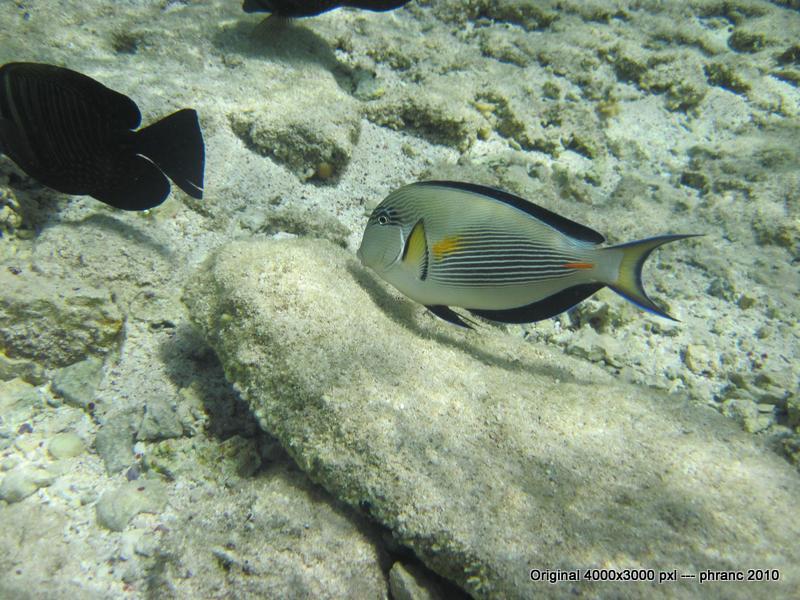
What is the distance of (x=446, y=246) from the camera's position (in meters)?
1.83

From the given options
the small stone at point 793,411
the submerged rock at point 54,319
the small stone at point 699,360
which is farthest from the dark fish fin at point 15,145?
the small stone at point 793,411

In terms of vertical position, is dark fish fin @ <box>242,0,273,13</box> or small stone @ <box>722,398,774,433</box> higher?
dark fish fin @ <box>242,0,273,13</box>

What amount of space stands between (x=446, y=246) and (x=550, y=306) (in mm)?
517

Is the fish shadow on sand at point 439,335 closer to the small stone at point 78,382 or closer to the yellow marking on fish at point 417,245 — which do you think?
the yellow marking on fish at point 417,245

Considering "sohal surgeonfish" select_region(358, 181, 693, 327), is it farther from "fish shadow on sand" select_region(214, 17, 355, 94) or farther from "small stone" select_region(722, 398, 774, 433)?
"fish shadow on sand" select_region(214, 17, 355, 94)

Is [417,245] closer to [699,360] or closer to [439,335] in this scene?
[439,335]

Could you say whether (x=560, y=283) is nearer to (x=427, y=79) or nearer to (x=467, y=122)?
(x=467, y=122)

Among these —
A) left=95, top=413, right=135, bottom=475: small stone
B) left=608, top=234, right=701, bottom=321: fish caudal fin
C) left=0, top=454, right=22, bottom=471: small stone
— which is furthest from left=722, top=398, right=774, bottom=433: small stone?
left=0, top=454, right=22, bottom=471: small stone

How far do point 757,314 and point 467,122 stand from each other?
2453mm

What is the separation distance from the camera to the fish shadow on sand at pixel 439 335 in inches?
82.2

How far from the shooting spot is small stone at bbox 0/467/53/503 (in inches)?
71.9

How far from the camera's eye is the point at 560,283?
182cm

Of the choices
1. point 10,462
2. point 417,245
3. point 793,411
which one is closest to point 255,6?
point 417,245

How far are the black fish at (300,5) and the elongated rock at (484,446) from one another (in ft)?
8.13
